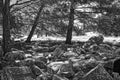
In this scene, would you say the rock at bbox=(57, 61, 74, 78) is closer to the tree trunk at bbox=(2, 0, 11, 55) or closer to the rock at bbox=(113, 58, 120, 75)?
the rock at bbox=(113, 58, 120, 75)

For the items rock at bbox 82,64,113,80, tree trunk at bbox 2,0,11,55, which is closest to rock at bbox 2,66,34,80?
rock at bbox 82,64,113,80

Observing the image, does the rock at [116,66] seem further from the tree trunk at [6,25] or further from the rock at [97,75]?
the tree trunk at [6,25]

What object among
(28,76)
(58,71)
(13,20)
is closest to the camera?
(28,76)

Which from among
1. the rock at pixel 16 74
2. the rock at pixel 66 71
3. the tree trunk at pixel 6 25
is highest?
the tree trunk at pixel 6 25

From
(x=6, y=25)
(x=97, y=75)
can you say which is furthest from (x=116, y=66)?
(x=6, y=25)

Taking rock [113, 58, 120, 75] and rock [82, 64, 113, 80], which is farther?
rock [113, 58, 120, 75]

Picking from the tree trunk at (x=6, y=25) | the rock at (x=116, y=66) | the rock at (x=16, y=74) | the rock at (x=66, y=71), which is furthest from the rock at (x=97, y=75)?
the tree trunk at (x=6, y=25)

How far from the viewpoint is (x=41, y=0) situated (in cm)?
880

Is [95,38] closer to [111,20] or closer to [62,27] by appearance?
[111,20]

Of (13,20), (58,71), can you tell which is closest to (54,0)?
(13,20)


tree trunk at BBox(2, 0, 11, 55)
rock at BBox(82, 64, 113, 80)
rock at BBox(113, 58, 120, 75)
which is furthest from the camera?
tree trunk at BBox(2, 0, 11, 55)

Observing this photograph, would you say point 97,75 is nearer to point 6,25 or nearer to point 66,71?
point 66,71

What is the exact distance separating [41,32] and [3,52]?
10.7ft

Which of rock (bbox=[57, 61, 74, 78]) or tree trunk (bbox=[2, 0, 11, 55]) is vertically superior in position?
tree trunk (bbox=[2, 0, 11, 55])
